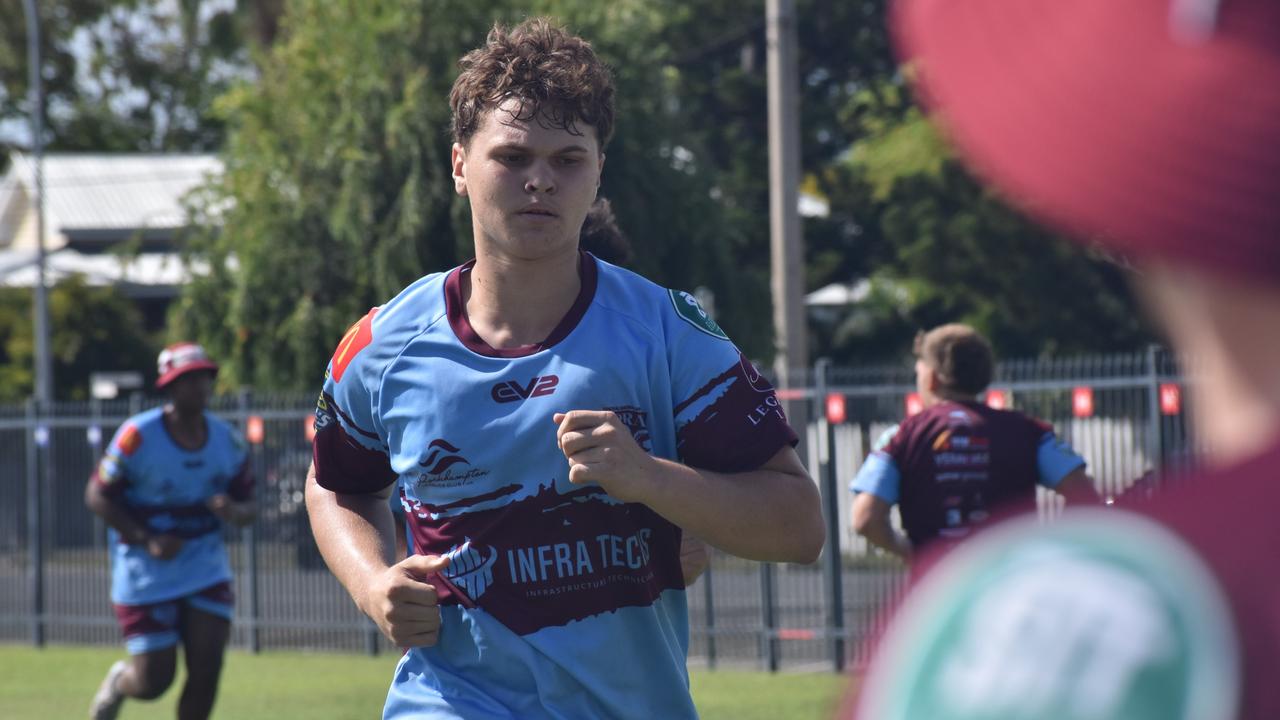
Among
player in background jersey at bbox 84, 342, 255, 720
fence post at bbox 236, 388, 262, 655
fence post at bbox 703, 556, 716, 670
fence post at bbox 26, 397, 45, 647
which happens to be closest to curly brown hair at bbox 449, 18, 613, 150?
player in background jersey at bbox 84, 342, 255, 720

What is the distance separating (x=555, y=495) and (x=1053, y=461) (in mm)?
4163

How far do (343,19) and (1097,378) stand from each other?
34.4ft

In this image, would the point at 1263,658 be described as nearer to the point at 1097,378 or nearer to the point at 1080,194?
the point at 1080,194

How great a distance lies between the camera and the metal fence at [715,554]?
13.2 meters

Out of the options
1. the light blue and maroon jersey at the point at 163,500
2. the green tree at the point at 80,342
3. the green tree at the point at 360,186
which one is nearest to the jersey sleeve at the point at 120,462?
the light blue and maroon jersey at the point at 163,500

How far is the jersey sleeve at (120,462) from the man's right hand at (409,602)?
766 centimetres

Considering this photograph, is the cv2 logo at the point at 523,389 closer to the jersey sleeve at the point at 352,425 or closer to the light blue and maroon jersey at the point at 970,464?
the jersey sleeve at the point at 352,425

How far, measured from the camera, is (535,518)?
3.52m

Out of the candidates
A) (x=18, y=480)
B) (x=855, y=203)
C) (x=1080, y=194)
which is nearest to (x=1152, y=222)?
(x=1080, y=194)

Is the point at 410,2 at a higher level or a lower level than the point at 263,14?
lower

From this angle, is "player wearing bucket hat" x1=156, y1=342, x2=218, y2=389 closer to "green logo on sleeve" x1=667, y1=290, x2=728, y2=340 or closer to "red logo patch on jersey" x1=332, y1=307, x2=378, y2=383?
"red logo patch on jersey" x1=332, y1=307, x2=378, y2=383

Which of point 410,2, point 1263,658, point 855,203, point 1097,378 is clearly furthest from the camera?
point 855,203

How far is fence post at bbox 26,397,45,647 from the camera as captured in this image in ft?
59.1

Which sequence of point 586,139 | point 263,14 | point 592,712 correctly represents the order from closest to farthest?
point 592,712, point 586,139, point 263,14
